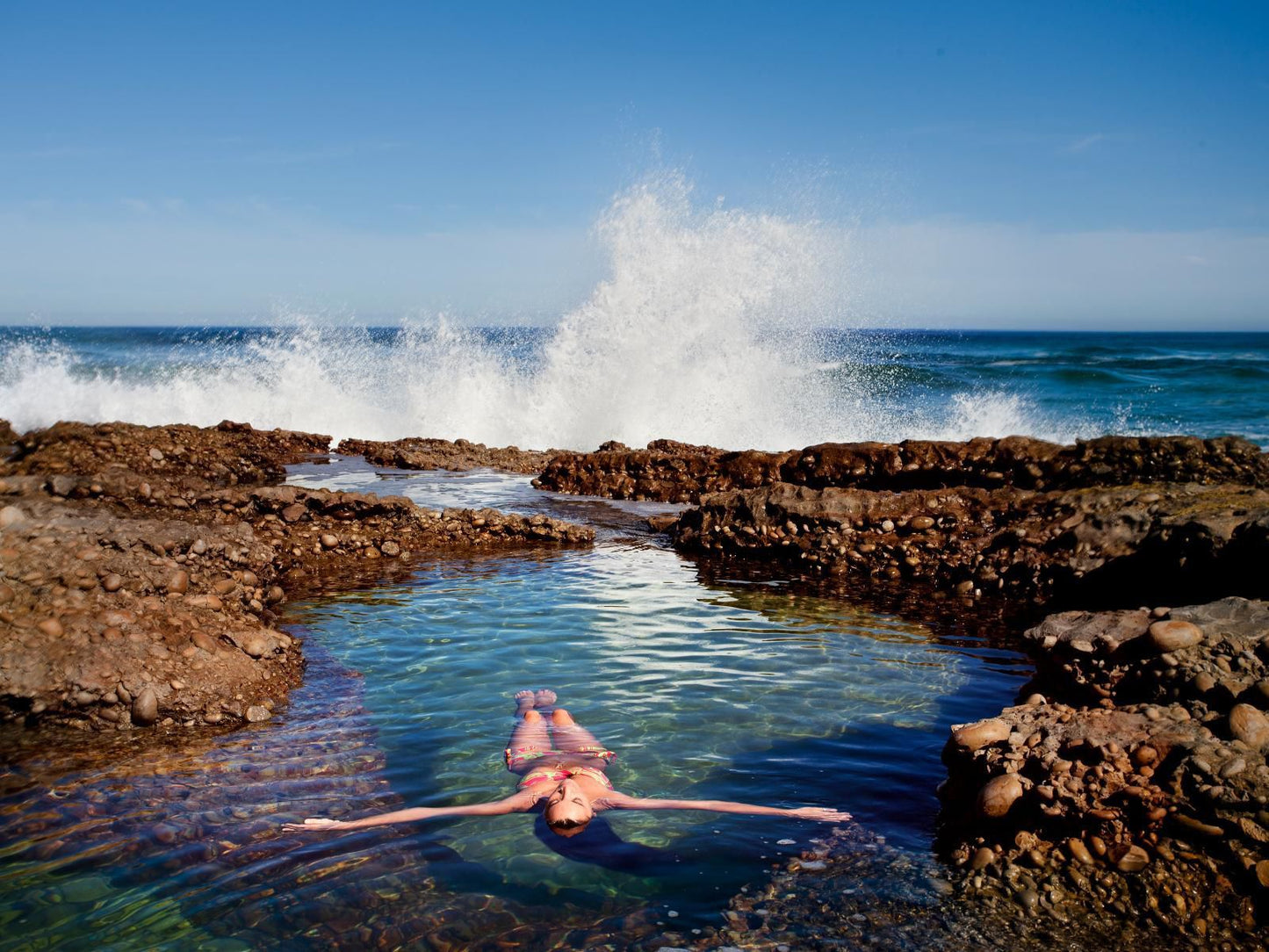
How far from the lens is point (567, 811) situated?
173 inches

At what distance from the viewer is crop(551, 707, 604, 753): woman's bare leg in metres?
5.34

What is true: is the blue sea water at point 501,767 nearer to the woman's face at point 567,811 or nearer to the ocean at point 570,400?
the woman's face at point 567,811

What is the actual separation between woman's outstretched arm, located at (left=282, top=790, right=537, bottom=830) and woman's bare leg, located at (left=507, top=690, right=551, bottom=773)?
1.30 feet

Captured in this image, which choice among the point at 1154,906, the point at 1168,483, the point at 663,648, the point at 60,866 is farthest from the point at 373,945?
the point at 1168,483

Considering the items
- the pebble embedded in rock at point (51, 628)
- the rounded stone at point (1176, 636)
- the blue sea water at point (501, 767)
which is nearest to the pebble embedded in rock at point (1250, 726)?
the rounded stone at point (1176, 636)

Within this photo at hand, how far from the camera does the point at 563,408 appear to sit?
73.2 feet

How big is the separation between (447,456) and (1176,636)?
602 inches

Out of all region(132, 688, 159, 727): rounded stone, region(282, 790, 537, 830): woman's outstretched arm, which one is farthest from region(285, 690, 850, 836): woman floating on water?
region(132, 688, 159, 727): rounded stone

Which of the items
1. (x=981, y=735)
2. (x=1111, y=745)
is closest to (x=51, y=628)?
(x=981, y=735)

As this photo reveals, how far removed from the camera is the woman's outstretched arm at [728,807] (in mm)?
4457

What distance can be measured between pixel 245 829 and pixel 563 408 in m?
18.3

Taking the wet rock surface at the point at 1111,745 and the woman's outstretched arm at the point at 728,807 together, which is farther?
the woman's outstretched arm at the point at 728,807

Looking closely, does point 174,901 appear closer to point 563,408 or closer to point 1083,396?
point 563,408

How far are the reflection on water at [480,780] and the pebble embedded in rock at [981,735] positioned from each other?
448mm
